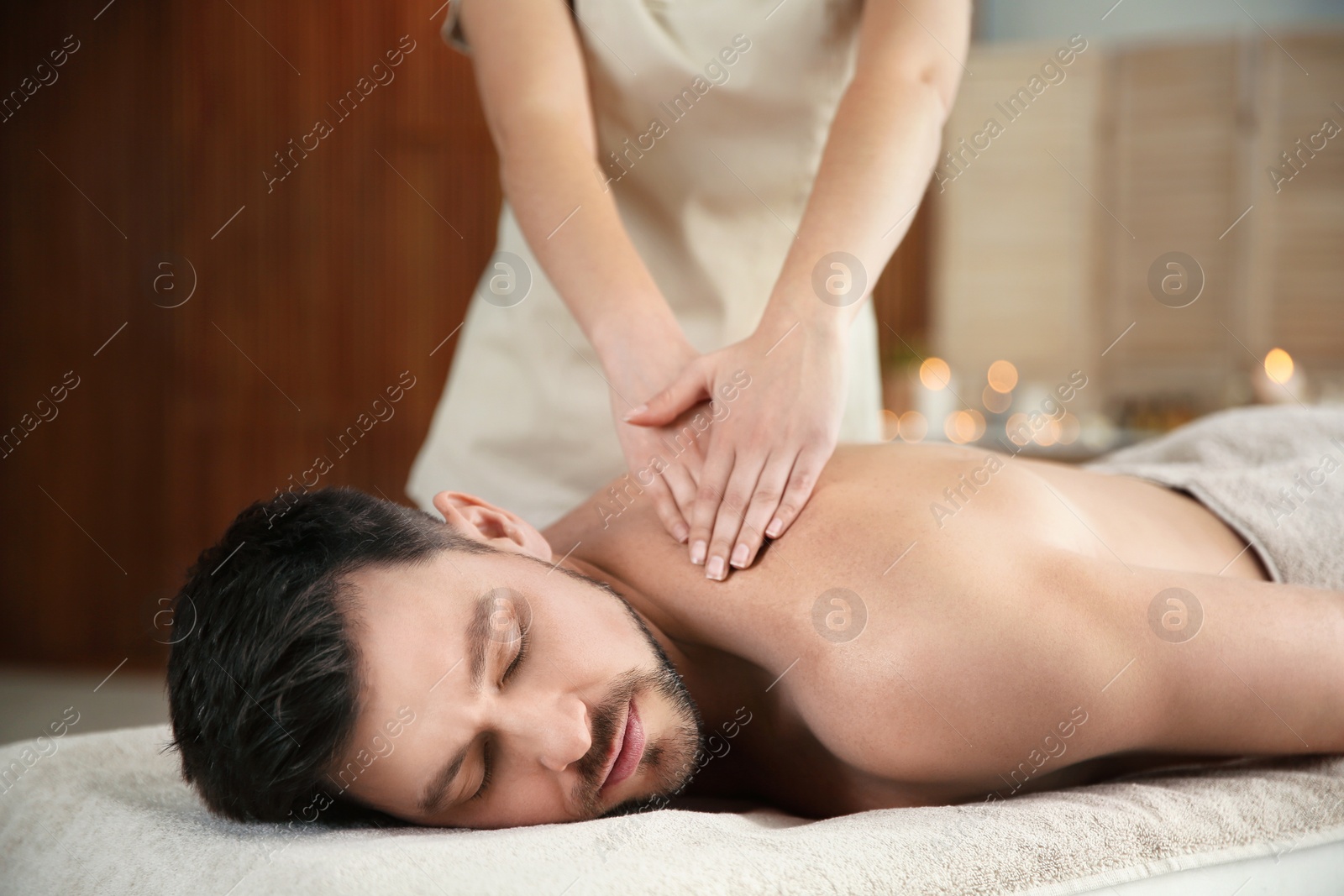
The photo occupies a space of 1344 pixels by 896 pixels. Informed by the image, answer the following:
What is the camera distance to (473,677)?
2.87 ft

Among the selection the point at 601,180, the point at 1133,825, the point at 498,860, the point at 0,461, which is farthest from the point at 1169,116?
the point at 0,461

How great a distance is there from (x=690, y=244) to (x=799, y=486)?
22.2 inches

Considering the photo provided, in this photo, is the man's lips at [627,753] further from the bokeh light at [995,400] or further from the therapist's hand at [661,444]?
the bokeh light at [995,400]

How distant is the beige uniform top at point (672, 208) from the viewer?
145 cm

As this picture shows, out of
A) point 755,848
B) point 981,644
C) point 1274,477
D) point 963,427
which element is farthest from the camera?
point 963,427

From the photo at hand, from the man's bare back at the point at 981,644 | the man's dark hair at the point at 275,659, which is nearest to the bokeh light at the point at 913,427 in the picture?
the man's bare back at the point at 981,644

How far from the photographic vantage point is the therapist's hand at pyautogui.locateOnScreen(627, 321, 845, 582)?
1.04 metres

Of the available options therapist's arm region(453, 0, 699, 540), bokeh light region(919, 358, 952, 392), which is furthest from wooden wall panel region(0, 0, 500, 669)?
therapist's arm region(453, 0, 699, 540)

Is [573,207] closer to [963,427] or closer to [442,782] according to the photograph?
[442,782]

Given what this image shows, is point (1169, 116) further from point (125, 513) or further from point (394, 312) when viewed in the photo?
point (125, 513)

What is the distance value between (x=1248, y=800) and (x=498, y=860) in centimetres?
65

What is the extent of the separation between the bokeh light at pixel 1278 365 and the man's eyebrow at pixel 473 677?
2.89 metres

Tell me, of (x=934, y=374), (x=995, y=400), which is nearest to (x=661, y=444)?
(x=934, y=374)

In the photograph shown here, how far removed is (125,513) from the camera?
4.41m
